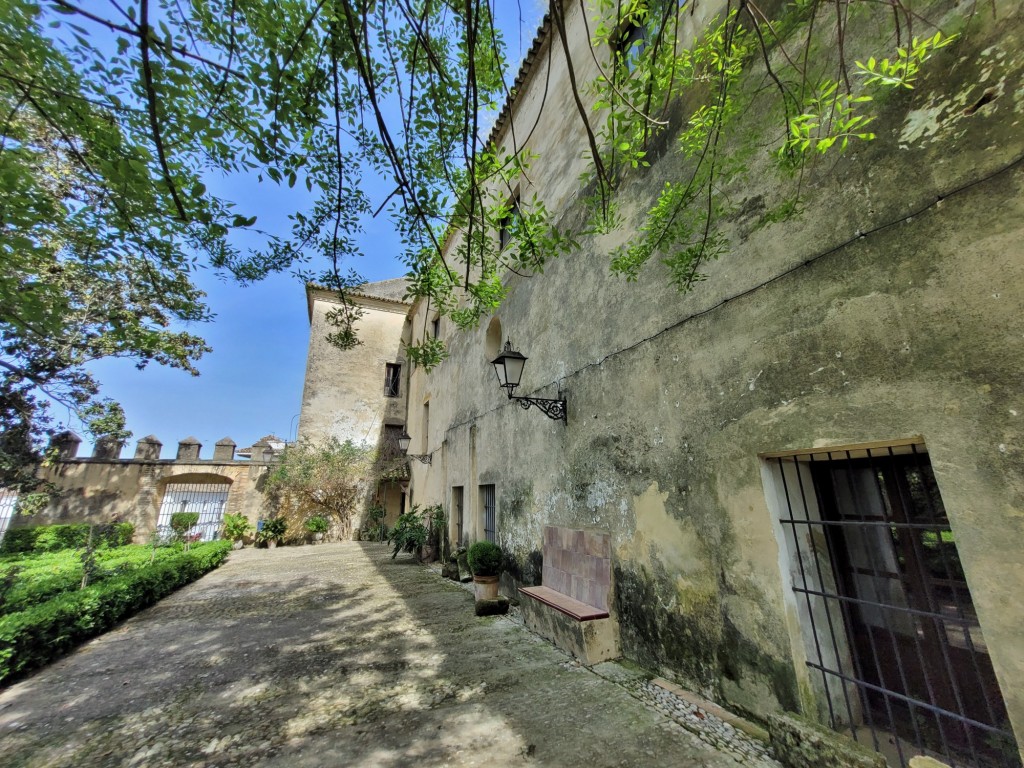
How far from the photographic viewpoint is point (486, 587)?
6094 mm

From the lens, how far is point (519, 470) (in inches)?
255

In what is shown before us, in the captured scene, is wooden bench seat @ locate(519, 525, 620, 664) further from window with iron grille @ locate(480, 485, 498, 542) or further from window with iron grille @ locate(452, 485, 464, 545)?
window with iron grille @ locate(452, 485, 464, 545)

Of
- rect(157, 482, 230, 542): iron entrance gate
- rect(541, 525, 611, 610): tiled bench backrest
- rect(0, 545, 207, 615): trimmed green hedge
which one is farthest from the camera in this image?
rect(157, 482, 230, 542): iron entrance gate

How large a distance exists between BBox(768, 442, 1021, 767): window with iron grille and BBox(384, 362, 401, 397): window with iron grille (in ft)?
56.2

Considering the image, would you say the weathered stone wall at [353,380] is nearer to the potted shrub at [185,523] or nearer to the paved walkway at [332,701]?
the potted shrub at [185,523]

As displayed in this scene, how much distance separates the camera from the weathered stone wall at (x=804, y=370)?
6.52ft

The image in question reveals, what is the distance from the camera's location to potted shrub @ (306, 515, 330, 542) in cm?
1526

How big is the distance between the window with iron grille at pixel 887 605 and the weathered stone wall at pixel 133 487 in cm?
1736

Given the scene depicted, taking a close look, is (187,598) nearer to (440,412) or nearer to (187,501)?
(440,412)

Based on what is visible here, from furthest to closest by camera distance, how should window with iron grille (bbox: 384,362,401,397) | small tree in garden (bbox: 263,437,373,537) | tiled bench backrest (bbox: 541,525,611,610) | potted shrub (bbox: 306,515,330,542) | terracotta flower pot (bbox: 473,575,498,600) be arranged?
window with iron grille (bbox: 384,362,401,397)
small tree in garden (bbox: 263,437,373,537)
potted shrub (bbox: 306,515,330,542)
terracotta flower pot (bbox: 473,575,498,600)
tiled bench backrest (bbox: 541,525,611,610)

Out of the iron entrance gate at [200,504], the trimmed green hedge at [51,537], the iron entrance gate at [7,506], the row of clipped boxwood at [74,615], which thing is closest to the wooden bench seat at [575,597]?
the row of clipped boxwood at [74,615]

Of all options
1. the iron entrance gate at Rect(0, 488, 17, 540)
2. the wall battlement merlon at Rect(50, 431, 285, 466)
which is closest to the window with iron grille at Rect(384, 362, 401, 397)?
the wall battlement merlon at Rect(50, 431, 285, 466)

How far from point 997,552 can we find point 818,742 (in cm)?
136

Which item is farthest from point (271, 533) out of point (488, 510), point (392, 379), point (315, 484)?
point (488, 510)
